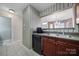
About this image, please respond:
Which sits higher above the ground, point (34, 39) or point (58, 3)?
point (58, 3)

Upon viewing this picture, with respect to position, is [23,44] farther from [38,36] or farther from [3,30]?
[3,30]

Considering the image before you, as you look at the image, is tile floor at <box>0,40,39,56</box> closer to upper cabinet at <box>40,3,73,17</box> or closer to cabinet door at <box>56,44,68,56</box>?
cabinet door at <box>56,44,68,56</box>

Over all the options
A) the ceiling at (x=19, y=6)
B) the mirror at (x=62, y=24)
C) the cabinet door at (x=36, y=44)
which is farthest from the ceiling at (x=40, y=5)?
the cabinet door at (x=36, y=44)

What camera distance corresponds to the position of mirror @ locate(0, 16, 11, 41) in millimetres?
1957

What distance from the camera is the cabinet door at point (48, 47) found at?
1960mm

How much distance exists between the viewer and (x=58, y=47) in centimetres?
192

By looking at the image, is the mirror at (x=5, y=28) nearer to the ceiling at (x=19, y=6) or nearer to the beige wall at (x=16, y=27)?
the beige wall at (x=16, y=27)

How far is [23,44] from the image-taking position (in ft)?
6.53

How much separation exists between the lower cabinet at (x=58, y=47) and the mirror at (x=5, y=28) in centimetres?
70

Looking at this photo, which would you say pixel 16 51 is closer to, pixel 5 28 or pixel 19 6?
pixel 5 28

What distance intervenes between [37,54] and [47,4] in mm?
966

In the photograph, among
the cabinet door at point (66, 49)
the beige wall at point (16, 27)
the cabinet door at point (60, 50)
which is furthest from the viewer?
the beige wall at point (16, 27)

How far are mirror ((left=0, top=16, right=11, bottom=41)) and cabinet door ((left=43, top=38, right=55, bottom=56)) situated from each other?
73 centimetres

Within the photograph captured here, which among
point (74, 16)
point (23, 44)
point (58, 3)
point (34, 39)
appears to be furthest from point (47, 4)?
point (23, 44)
